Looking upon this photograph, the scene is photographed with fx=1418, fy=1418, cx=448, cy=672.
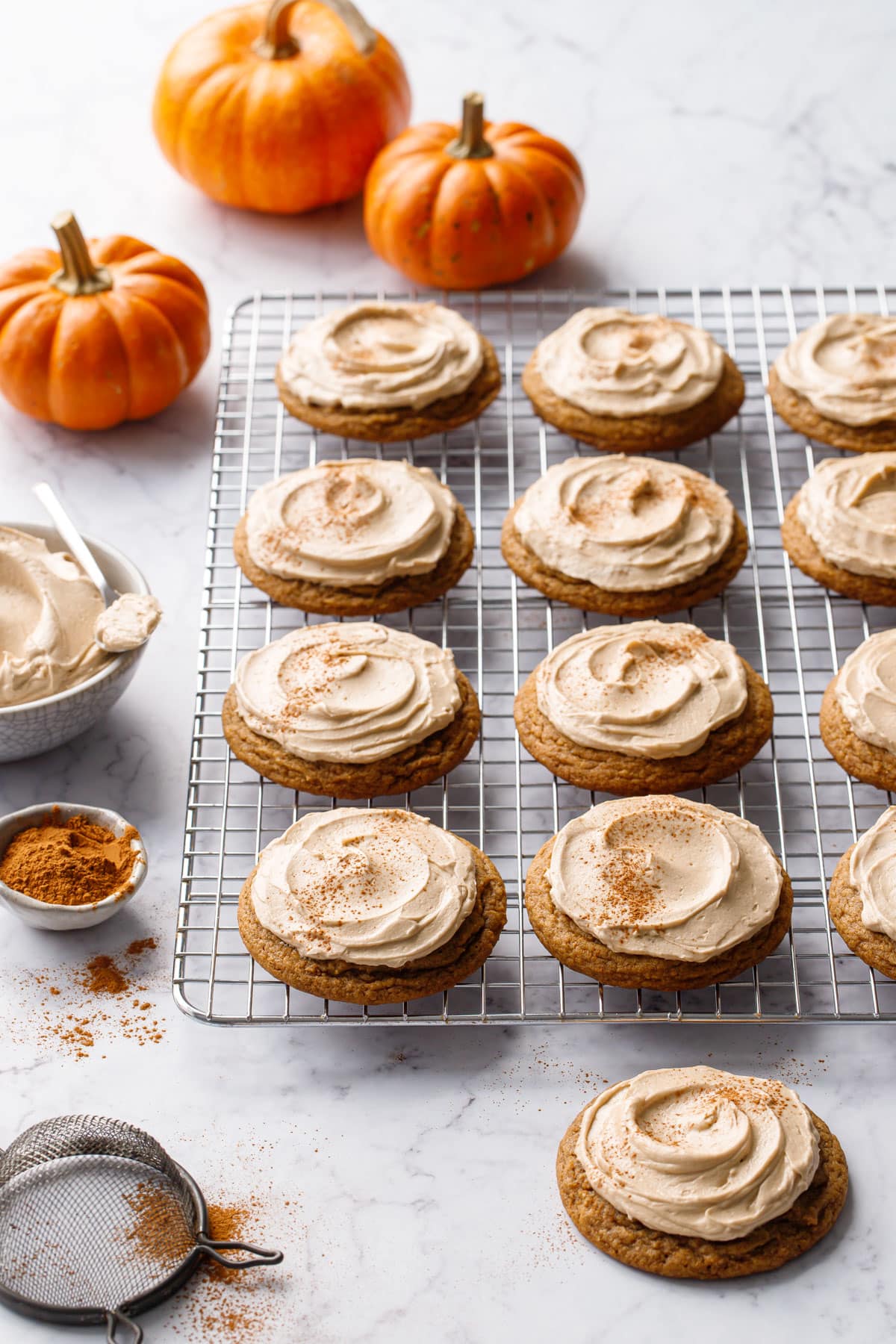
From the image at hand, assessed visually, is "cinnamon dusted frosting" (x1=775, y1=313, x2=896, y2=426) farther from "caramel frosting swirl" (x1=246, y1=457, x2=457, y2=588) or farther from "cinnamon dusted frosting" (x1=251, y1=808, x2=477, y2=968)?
"cinnamon dusted frosting" (x1=251, y1=808, x2=477, y2=968)

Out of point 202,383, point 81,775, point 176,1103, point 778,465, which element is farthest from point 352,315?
point 176,1103

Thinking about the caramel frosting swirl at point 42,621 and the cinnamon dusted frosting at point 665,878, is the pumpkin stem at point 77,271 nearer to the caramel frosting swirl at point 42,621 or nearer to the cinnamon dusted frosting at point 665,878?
the caramel frosting swirl at point 42,621

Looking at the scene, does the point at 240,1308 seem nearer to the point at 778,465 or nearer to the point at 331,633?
the point at 331,633

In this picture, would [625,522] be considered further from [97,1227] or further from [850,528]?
[97,1227]

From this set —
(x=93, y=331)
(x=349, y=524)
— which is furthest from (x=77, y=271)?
(x=349, y=524)

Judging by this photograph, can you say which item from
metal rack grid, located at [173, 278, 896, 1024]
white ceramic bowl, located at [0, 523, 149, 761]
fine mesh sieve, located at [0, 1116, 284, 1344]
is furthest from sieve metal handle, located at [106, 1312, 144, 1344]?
white ceramic bowl, located at [0, 523, 149, 761]

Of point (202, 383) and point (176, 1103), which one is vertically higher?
point (202, 383)
